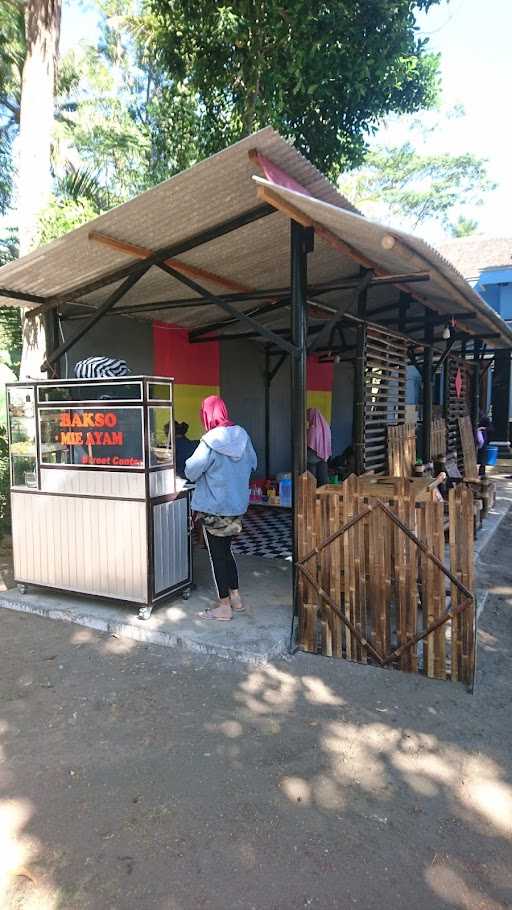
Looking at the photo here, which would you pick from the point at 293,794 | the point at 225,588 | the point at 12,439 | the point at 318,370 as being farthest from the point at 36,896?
the point at 318,370

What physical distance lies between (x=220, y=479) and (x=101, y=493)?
964 mm

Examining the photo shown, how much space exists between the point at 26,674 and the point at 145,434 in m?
1.73

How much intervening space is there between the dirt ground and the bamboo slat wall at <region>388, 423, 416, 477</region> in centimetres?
312

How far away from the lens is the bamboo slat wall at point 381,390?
20.7 ft

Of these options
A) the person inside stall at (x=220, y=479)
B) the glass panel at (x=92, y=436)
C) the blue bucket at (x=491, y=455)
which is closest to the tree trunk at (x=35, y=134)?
the glass panel at (x=92, y=436)

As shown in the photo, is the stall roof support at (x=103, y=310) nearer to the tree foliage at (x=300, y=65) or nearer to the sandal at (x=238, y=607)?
the sandal at (x=238, y=607)

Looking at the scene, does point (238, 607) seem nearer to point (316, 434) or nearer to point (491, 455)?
point (316, 434)

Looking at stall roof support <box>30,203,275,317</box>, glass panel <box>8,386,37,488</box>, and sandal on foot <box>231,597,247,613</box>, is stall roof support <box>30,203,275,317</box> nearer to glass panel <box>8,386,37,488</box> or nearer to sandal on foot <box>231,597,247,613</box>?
glass panel <box>8,386,37,488</box>

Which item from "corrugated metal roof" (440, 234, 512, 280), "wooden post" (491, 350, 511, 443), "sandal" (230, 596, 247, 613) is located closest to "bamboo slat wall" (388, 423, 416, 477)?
"sandal" (230, 596, 247, 613)

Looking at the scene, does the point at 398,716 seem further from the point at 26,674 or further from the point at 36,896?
the point at 26,674

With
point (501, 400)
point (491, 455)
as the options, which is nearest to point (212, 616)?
point (491, 455)

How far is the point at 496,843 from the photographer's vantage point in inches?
87.3

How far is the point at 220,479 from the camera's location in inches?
163

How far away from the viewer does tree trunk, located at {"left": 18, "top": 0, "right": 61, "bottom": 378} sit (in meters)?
6.36
